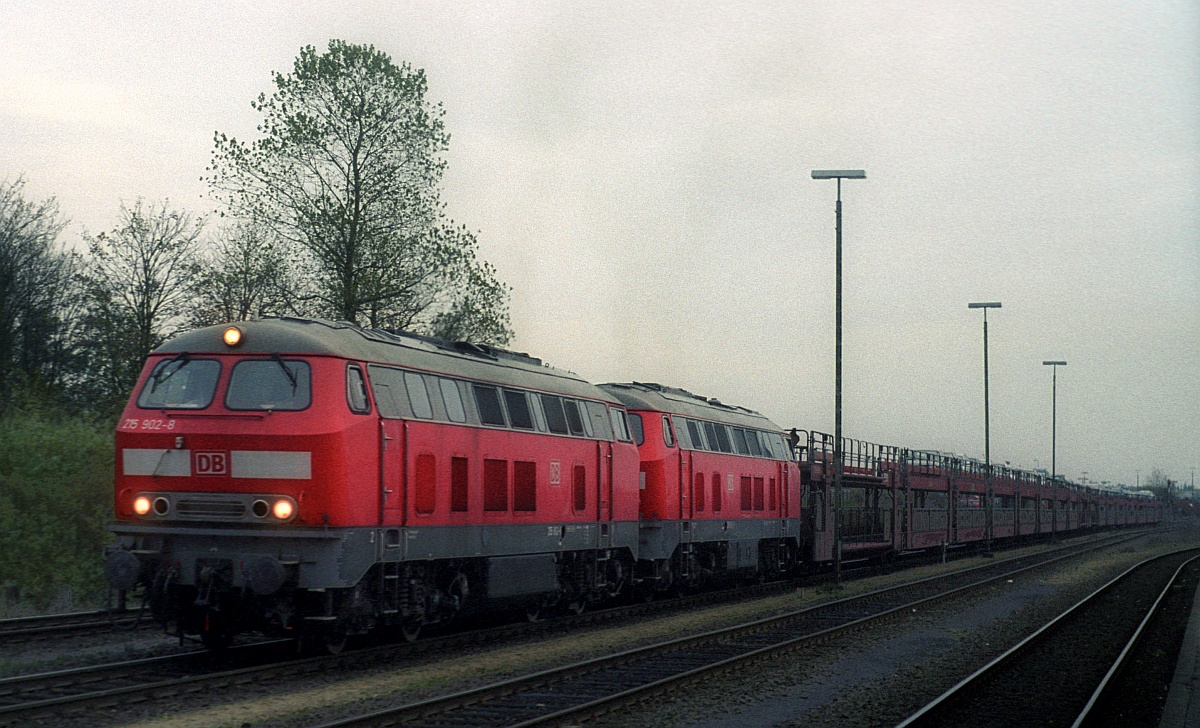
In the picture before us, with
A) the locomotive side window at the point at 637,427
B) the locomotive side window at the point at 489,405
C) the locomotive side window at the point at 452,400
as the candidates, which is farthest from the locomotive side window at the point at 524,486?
the locomotive side window at the point at 637,427

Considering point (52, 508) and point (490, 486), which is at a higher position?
point (490, 486)

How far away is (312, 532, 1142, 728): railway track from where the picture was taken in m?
11.8

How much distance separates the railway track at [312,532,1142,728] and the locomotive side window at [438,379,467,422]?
3906 mm

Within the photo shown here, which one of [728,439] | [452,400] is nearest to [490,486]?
[452,400]

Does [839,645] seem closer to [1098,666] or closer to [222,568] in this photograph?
[1098,666]

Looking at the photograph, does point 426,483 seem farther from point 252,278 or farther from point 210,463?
point 252,278

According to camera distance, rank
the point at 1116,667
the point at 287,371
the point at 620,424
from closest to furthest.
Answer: the point at 287,371, the point at 1116,667, the point at 620,424

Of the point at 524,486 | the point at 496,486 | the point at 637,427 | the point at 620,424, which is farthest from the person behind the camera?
the point at 637,427

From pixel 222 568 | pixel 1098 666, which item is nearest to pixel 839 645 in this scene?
pixel 1098 666

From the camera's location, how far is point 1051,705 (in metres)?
13.9

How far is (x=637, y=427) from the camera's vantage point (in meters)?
25.2

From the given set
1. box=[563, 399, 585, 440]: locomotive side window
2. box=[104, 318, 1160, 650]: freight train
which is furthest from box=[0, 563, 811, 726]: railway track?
box=[563, 399, 585, 440]: locomotive side window

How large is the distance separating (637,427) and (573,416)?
15.1 ft

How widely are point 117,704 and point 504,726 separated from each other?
3888 millimetres
